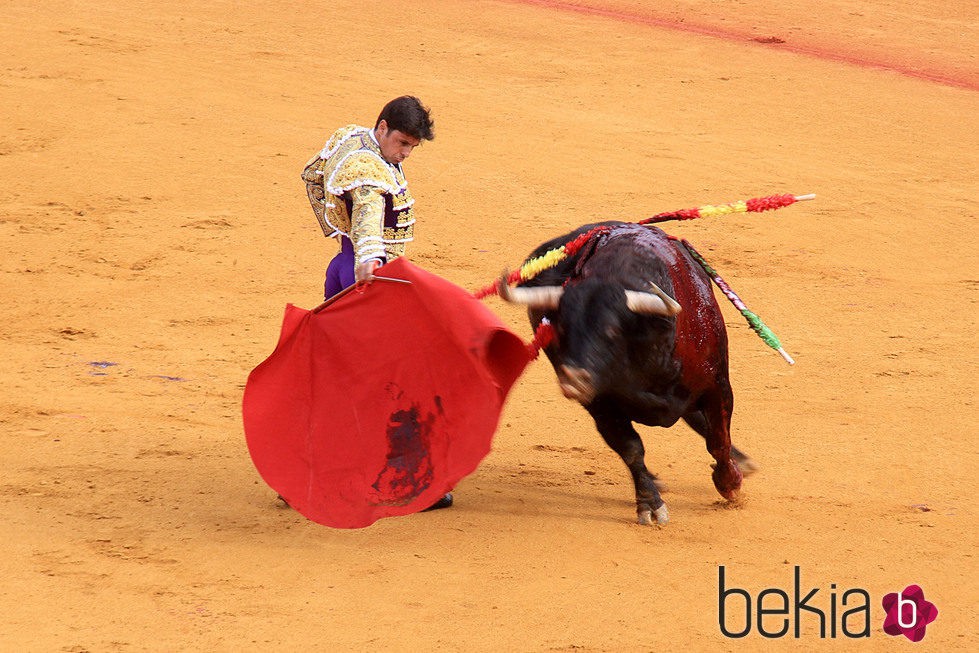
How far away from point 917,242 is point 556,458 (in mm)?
4503

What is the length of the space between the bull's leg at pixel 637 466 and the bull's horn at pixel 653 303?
693mm

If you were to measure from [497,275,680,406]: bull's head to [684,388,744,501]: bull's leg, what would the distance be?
1.72ft

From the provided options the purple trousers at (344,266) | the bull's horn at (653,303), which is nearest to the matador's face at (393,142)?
the purple trousers at (344,266)

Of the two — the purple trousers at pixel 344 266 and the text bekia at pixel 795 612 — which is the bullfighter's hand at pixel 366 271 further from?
the text bekia at pixel 795 612

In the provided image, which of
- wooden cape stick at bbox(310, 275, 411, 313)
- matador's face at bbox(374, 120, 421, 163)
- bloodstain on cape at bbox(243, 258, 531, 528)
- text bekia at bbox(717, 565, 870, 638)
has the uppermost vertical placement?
matador's face at bbox(374, 120, 421, 163)

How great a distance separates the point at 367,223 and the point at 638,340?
1132 mm

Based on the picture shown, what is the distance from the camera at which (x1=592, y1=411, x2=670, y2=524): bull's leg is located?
4832 mm

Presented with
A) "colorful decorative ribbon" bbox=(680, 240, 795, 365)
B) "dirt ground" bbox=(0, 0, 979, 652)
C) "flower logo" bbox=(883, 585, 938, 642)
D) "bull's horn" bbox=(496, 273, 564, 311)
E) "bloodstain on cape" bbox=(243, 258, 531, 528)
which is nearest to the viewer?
"flower logo" bbox=(883, 585, 938, 642)

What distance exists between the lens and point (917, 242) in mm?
8867

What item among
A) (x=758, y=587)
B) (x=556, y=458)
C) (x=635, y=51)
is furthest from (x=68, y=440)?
(x=635, y=51)

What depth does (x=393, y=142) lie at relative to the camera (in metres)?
4.70

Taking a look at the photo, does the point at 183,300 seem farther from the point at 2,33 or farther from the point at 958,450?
the point at 2,33

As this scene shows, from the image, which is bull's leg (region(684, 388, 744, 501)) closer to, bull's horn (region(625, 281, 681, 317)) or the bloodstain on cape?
bull's horn (region(625, 281, 681, 317))

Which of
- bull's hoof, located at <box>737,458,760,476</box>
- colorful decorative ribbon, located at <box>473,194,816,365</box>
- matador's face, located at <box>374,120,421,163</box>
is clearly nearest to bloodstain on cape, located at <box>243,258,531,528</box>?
colorful decorative ribbon, located at <box>473,194,816,365</box>
